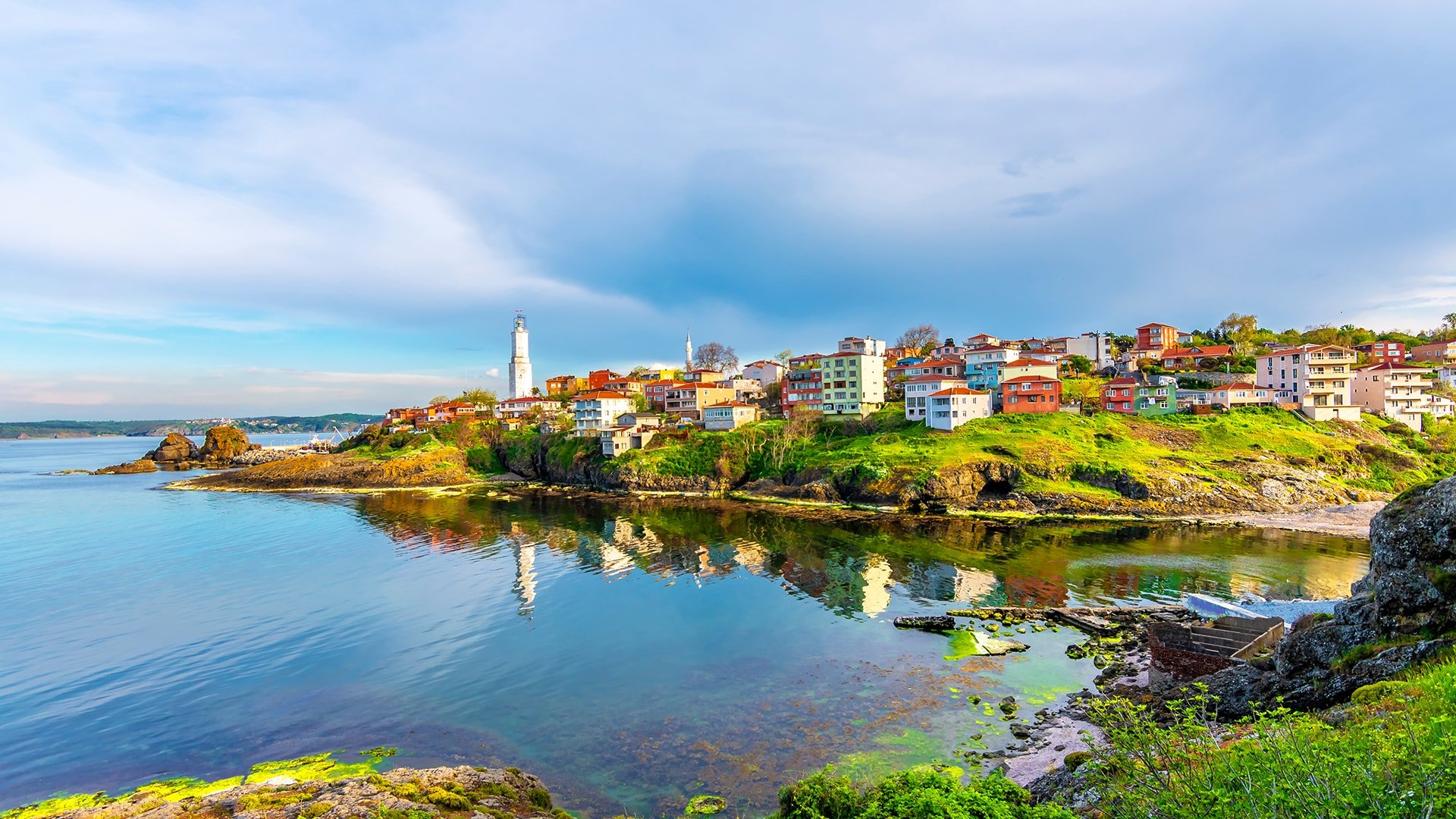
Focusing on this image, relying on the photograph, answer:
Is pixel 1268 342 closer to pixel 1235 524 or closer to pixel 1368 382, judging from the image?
pixel 1368 382

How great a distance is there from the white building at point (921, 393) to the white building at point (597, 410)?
49467 mm

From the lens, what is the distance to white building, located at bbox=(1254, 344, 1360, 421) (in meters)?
79.1

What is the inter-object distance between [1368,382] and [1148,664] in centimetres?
9057

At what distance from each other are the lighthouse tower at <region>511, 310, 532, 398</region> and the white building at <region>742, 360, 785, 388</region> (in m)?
59.7

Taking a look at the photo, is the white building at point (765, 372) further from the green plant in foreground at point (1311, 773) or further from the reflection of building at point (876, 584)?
the green plant in foreground at point (1311, 773)

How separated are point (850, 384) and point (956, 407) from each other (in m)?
19.7

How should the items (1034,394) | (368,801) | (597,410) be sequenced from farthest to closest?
(597,410), (1034,394), (368,801)

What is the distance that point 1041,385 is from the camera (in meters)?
85.9

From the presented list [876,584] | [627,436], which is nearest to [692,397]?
[627,436]

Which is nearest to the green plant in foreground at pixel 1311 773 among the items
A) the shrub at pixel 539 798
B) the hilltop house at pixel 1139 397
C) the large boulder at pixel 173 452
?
the shrub at pixel 539 798

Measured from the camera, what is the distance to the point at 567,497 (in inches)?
3339

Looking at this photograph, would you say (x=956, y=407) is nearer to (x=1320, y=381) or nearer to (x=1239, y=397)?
(x=1239, y=397)

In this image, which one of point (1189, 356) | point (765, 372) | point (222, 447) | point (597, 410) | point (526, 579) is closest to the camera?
→ point (526, 579)

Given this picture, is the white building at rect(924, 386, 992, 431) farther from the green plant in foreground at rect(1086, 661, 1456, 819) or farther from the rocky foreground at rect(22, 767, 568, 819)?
the rocky foreground at rect(22, 767, 568, 819)
